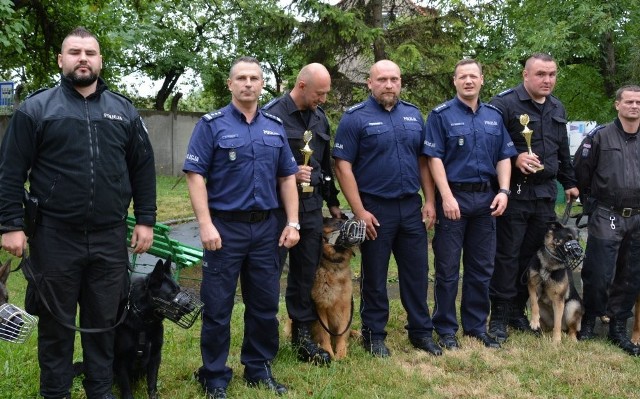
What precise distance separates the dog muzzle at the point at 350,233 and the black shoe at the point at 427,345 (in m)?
1.04

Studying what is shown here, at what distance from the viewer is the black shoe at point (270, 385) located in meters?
4.30

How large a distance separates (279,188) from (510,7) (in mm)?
14023

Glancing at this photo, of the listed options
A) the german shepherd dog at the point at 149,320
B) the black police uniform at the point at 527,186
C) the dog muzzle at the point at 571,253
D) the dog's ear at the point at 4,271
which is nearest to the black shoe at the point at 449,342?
the black police uniform at the point at 527,186

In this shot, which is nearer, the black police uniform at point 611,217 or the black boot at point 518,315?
the black police uniform at point 611,217

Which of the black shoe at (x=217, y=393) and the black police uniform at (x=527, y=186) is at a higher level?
the black police uniform at (x=527, y=186)

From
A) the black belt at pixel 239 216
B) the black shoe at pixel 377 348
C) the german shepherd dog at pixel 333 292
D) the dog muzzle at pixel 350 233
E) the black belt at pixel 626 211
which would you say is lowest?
the black shoe at pixel 377 348

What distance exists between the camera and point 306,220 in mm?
4750

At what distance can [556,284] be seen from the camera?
5.57 metres

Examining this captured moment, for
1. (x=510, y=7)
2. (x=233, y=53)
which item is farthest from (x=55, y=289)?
(x=233, y=53)

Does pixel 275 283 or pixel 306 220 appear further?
pixel 306 220

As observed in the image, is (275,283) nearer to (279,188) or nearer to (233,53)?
(279,188)

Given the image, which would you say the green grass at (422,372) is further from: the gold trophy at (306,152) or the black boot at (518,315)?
the gold trophy at (306,152)

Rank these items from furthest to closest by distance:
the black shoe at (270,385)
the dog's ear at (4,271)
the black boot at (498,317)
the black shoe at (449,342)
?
the black boot at (498,317), the black shoe at (449,342), the black shoe at (270,385), the dog's ear at (4,271)

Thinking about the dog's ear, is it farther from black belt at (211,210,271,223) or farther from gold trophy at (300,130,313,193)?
gold trophy at (300,130,313,193)
